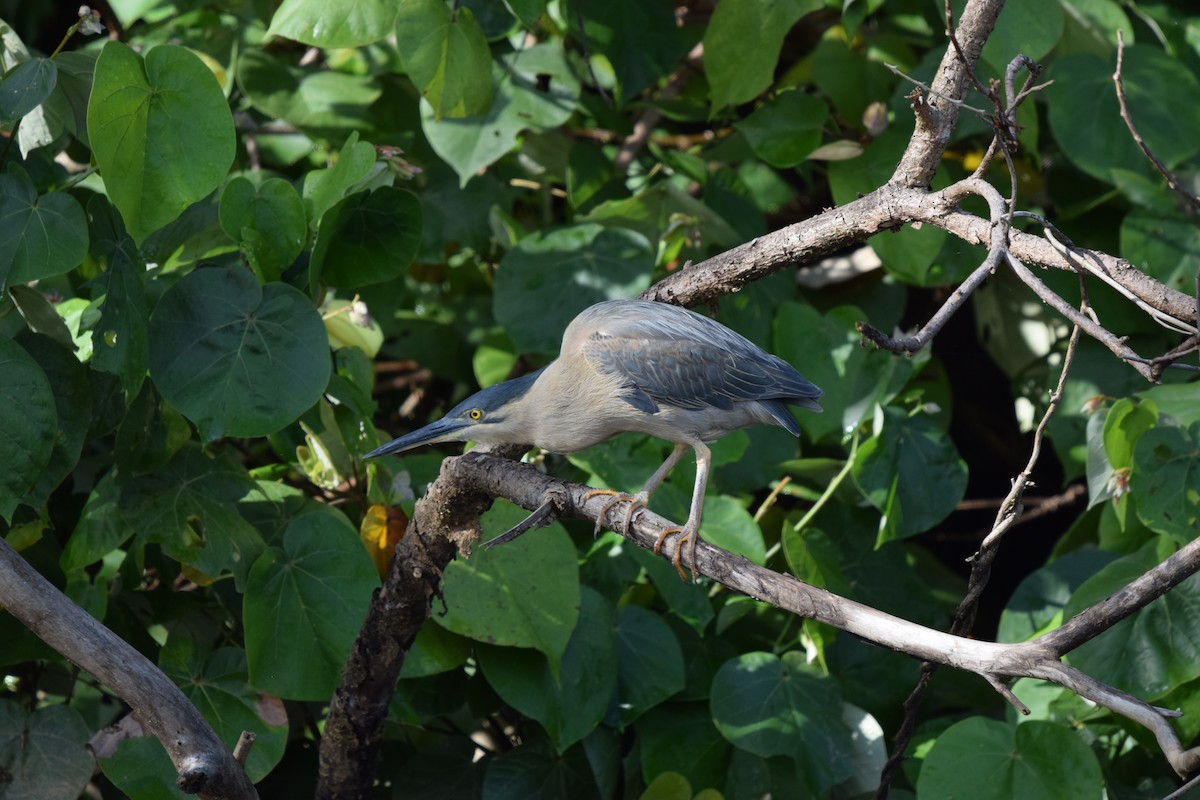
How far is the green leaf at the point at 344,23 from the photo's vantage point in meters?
2.34

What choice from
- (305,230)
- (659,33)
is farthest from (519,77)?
(305,230)

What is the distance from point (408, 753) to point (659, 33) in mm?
1845

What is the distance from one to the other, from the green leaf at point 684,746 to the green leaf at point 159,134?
4.54 ft

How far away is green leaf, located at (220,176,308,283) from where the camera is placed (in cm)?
201

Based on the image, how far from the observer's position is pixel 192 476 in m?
2.03

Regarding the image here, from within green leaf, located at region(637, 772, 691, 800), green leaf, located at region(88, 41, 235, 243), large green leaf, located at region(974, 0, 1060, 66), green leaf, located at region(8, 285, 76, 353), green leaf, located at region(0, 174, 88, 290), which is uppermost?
large green leaf, located at region(974, 0, 1060, 66)

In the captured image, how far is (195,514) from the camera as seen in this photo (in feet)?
6.44

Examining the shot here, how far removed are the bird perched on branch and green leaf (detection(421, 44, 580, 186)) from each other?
2.93 feet

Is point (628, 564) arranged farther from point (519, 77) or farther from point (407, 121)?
point (407, 121)

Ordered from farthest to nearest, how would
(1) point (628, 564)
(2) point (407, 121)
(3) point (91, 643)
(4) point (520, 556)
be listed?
1. (2) point (407, 121)
2. (1) point (628, 564)
3. (4) point (520, 556)
4. (3) point (91, 643)

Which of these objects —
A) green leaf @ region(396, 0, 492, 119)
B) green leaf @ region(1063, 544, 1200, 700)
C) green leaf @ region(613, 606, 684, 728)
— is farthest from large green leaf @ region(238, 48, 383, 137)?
green leaf @ region(1063, 544, 1200, 700)

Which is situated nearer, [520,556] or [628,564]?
[520,556]

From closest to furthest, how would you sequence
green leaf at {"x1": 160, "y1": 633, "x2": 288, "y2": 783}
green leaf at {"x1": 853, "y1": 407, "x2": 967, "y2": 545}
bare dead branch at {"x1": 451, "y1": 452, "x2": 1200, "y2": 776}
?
bare dead branch at {"x1": 451, "y1": 452, "x2": 1200, "y2": 776} < green leaf at {"x1": 160, "y1": 633, "x2": 288, "y2": 783} < green leaf at {"x1": 853, "y1": 407, "x2": 967, "y2": 545}

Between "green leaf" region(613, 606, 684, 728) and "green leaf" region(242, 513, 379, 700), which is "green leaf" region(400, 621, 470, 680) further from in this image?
"green leaf" region(613, 606, 684, 728)
